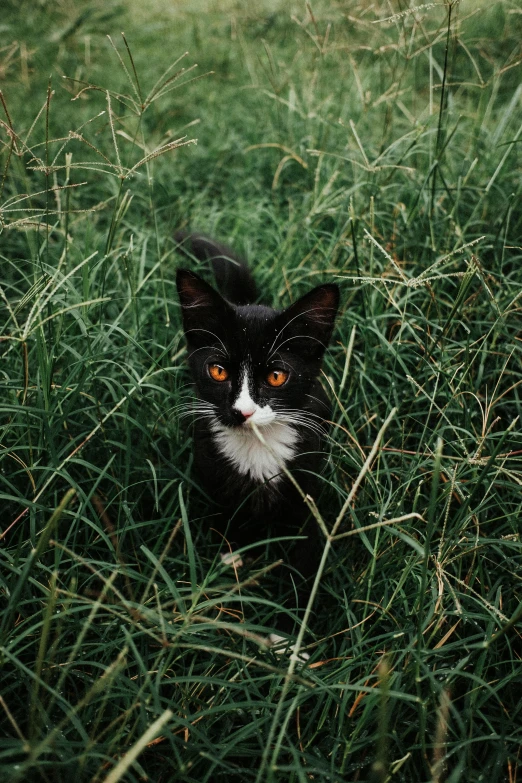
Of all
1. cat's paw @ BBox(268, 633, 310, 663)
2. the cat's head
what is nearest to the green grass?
cat's paw @ BBox(268, 633, 310, 663)

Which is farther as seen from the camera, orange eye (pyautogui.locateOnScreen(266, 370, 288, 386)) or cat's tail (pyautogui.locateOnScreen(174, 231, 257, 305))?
cat's tail (pyautogui.locateOnScreen(174, 231, 257, 305))

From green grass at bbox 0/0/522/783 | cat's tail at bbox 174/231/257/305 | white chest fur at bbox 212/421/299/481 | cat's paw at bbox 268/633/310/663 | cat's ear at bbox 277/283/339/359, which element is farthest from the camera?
cat's tail at bbox 174/231/257/305

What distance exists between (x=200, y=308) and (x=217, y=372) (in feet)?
0.73

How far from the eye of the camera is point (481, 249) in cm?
243

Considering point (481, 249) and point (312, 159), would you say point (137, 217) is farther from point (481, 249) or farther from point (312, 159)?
point (481, 249)

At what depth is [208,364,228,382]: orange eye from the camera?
5.78ft

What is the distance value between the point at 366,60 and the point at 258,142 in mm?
1269

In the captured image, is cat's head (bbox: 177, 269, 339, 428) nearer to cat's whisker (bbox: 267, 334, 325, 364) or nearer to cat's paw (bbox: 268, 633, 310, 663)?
cat's whisker (bbox: 267, 334, 325, 364)

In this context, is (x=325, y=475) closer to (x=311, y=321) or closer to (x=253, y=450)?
(x=253, y=450)

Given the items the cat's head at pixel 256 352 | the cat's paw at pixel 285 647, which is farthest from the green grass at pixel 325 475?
the cat's head at pixel 256 352

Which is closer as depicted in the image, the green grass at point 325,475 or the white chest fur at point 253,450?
the green grass at point 325,475

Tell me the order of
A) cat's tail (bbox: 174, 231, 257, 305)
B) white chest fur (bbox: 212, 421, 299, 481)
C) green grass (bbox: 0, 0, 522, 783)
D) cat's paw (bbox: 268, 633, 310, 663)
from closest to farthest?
green grass (bbox: 0, 0, 522, 783)
cat's paw (bbox: 268, 633, 310, 663)
white chest fur (bbox: 212, 421, 299, 481)
cat's tail (bbox: 174, 231, 257, 305)

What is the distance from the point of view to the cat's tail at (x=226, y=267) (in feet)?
7.91

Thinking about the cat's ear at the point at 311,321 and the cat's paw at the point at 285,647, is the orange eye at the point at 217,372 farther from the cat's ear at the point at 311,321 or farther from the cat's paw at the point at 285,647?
the cat's paw at the point at 285,647
